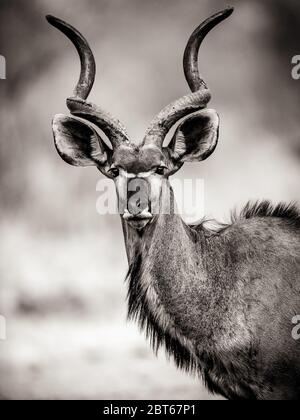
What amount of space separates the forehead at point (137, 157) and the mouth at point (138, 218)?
0.58m

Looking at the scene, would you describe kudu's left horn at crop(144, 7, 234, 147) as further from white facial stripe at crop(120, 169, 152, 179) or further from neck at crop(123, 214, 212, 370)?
neck at crop(123, 214, 212, 370)

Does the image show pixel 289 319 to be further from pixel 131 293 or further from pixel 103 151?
pixel 103 151

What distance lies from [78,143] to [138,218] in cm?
169

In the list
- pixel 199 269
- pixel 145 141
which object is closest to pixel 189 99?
pixel 145 141

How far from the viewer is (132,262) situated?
6.80m

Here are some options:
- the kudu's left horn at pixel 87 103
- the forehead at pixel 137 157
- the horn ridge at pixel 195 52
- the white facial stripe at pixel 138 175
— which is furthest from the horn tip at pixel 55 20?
the white facial stripe at pixel 138 175

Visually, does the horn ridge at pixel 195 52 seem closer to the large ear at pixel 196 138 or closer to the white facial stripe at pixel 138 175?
the large ear at pixel 196 138

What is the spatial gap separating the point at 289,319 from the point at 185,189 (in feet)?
7.91

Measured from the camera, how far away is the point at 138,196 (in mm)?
6363

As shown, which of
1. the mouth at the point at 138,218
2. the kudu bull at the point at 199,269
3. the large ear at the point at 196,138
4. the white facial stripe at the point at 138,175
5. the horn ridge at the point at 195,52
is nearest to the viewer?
the mouth at the point at 138,218

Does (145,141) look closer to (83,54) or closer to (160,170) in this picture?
(160,170)

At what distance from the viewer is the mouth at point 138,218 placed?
6.27m
